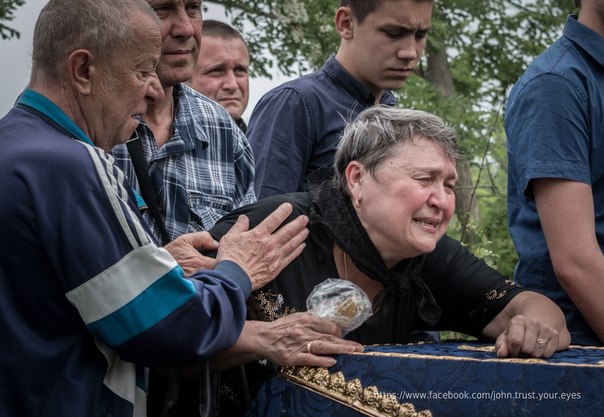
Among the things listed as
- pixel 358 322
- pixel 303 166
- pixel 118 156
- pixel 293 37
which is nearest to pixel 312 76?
pixel 303 166

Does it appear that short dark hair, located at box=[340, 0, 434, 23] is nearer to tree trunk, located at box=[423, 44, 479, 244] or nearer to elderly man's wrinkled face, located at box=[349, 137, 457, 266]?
elderly man's wrinkled face, located at box=[349, 137, 457, 266]

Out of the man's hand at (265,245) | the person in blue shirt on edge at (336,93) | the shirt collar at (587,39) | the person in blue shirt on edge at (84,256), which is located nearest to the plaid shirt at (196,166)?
the person in blue shirt on edge at (336,93)

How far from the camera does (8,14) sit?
580 cm

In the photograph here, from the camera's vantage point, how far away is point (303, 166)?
160 inches

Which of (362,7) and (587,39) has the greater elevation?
(587,39)

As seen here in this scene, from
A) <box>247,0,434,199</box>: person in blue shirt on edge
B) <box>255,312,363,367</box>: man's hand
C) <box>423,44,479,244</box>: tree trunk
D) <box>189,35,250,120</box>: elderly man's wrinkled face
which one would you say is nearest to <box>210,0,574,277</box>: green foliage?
<box>423,44,479,244</box>: tree trunk

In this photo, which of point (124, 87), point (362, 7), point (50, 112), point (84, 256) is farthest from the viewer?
point (362, 7)

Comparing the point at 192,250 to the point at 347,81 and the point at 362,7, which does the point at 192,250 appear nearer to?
the point at 347,81

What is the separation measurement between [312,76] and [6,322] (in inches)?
78.8

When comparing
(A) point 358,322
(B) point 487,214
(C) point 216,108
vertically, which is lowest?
(B) point 487,214

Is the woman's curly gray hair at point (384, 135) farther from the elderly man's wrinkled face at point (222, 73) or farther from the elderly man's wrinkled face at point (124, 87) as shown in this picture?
the elderly man's wrinkled face at point (222, 73)

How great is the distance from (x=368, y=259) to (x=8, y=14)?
10.3ft

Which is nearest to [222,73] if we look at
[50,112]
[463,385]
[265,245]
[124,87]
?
[265,245]

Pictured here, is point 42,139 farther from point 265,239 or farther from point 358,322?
point 358,322
